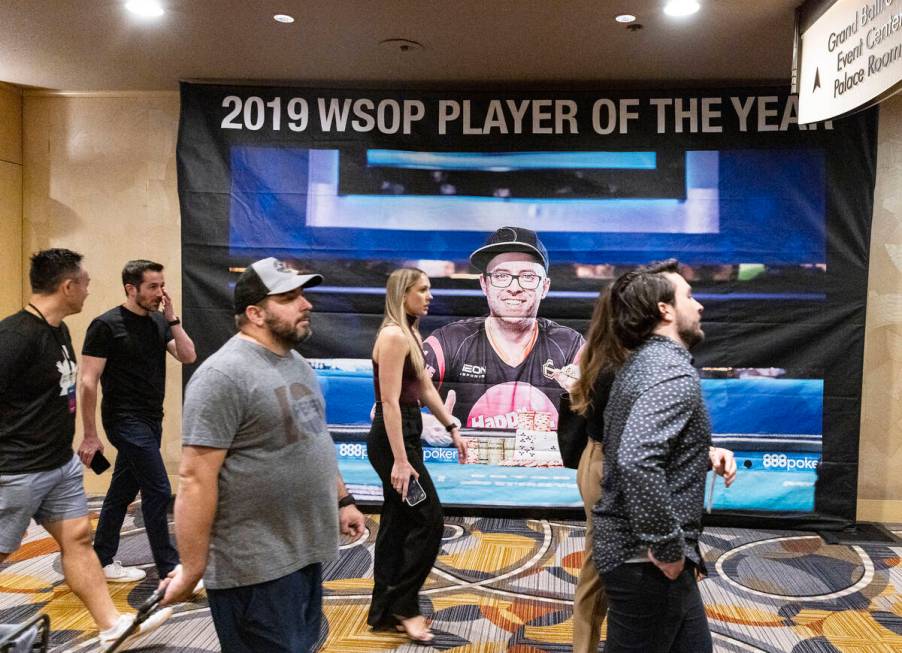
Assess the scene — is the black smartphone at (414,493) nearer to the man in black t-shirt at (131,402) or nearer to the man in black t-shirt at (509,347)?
the man in black t-shirt at (131,402)

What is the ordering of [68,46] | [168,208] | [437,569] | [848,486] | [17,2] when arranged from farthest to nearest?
[168,208] < [848,486] < [68,46] < [437,569] < [17,2]

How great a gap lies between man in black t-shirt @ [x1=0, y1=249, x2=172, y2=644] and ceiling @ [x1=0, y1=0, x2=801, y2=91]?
170 centimetres

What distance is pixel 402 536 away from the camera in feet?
10.6

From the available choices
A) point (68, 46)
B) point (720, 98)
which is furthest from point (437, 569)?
point (68, 46)

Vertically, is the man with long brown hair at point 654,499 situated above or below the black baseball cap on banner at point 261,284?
below

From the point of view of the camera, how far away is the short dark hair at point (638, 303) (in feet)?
6.64

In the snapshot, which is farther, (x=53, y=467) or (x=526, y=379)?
(x=526, y=379)

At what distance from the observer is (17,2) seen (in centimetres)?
372

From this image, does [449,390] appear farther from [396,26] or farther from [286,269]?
[286,269]

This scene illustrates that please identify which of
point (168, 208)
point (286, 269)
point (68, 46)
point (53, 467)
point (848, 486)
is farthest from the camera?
point (168, 208)

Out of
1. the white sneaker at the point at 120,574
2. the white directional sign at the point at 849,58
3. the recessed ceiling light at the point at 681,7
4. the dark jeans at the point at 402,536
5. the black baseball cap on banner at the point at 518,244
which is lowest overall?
the white sneaker at the point at 120,574

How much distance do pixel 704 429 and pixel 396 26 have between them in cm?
295

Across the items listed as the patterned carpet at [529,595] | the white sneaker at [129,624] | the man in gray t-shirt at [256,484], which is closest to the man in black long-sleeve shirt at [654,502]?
the man in gray t-shirt at [256,484]

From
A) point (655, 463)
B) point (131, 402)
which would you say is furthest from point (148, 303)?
point (655, 463)
